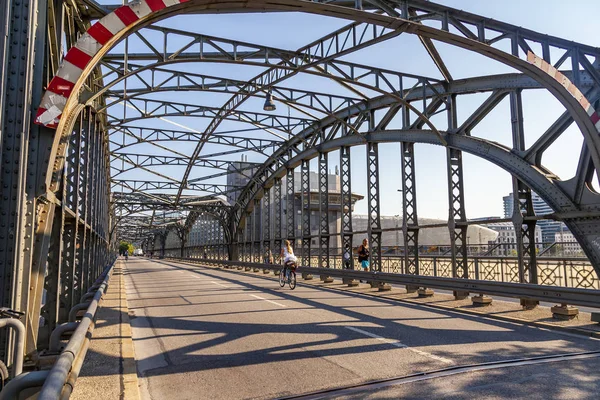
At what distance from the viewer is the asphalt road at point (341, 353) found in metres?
5.25

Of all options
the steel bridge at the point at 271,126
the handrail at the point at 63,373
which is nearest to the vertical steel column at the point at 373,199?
the steel bridge at the point at 271,126

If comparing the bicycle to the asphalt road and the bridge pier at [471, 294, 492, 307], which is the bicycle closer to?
the asphalt road

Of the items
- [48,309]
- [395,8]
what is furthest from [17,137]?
[395,8]

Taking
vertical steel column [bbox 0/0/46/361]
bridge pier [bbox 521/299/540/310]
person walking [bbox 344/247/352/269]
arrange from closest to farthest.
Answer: vertical steel column [bbox 0/0/46/361] → bridge pier [bbox 521/299/540/310] → person walking [bbox 344/247/352/269]

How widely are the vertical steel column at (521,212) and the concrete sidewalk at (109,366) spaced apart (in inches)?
420

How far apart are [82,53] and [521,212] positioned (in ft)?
39.3

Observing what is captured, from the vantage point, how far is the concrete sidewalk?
506 centimetres

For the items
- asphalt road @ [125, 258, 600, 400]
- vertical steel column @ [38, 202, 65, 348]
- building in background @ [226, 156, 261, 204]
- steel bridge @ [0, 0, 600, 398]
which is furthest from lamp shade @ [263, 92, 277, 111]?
building in background @ [226, 156, 261, 204]

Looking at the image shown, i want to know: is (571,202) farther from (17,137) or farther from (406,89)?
(17,137)

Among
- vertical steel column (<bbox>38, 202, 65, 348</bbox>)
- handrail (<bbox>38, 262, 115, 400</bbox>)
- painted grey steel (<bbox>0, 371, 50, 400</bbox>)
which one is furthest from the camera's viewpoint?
vertical steel column (<bbox>38, 202, 65, 348</bbox>)

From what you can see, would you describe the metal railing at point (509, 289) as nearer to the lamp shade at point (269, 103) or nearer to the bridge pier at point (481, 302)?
the bridge pier at point (481, 302)

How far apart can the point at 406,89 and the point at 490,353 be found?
13.0m

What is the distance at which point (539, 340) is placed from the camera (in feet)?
25.5

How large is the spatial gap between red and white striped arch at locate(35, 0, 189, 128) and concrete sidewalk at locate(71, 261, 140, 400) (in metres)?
3.14
